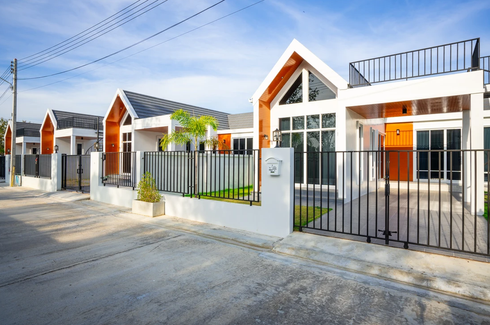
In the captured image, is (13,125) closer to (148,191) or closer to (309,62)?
(148,191)

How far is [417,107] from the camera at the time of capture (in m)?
9.57

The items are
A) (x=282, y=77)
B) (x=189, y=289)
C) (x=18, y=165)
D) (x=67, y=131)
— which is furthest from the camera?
(x=67, y=131)

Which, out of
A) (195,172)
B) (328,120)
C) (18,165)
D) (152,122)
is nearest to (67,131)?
(18,165)

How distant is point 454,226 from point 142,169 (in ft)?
30.5

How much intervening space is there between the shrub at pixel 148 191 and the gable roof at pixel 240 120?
12.3 meters

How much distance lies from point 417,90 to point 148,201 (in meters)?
8.86

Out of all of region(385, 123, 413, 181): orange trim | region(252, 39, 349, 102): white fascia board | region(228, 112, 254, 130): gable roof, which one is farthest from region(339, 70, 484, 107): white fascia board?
region(228, 112, 254, 130): gable roof

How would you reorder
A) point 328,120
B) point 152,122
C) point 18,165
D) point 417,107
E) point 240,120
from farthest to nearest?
point 240,120 < point 18,165 < point 152,122 < point 328,120 < point 417,107

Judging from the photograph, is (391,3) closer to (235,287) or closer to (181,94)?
(235,287)

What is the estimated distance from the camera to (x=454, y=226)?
6.29m

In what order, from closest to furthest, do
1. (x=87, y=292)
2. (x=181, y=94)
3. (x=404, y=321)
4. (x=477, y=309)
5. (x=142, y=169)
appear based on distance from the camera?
(x=404, y=321) < (x=477, y=309) < (x=87, y=292) < (x=142, y=169) < (x=181, y=94)

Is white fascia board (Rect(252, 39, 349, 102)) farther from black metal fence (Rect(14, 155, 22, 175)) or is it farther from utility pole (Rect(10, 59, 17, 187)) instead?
black metal fence (Rect(14, 155, 22, 175))

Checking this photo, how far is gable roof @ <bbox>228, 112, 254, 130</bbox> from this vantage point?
2036 cm

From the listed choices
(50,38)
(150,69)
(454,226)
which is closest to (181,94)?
(150,69)
